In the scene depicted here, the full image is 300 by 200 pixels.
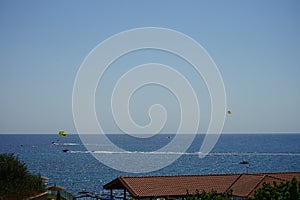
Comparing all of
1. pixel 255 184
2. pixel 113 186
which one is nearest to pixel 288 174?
pixel 255 184

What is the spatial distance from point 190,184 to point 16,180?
361 inches

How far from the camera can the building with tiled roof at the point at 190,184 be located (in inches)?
1044

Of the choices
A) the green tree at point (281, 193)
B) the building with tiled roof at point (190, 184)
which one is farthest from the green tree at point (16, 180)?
the green tree at point (281, 193)

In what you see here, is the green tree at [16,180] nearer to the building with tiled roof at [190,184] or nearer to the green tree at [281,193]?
the building with tiled roof at [190,184]

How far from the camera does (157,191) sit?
27.0m

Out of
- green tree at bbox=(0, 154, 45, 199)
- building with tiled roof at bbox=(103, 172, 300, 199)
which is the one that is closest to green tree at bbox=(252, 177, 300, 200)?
building with tiled roof at bbox=(103, 172, 300, 199)

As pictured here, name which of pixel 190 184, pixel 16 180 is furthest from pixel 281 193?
pixel 16 180

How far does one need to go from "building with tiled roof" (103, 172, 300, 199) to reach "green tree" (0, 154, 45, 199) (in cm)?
465

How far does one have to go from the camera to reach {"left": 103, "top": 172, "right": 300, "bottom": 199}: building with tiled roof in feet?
87.0

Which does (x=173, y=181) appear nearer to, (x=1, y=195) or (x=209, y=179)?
(x=209, y=179)

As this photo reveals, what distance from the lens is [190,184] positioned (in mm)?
28188

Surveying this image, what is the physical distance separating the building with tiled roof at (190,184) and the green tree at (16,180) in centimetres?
465

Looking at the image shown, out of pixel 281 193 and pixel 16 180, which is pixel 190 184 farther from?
pixel 281 193

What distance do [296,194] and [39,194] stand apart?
13662 millimetres
